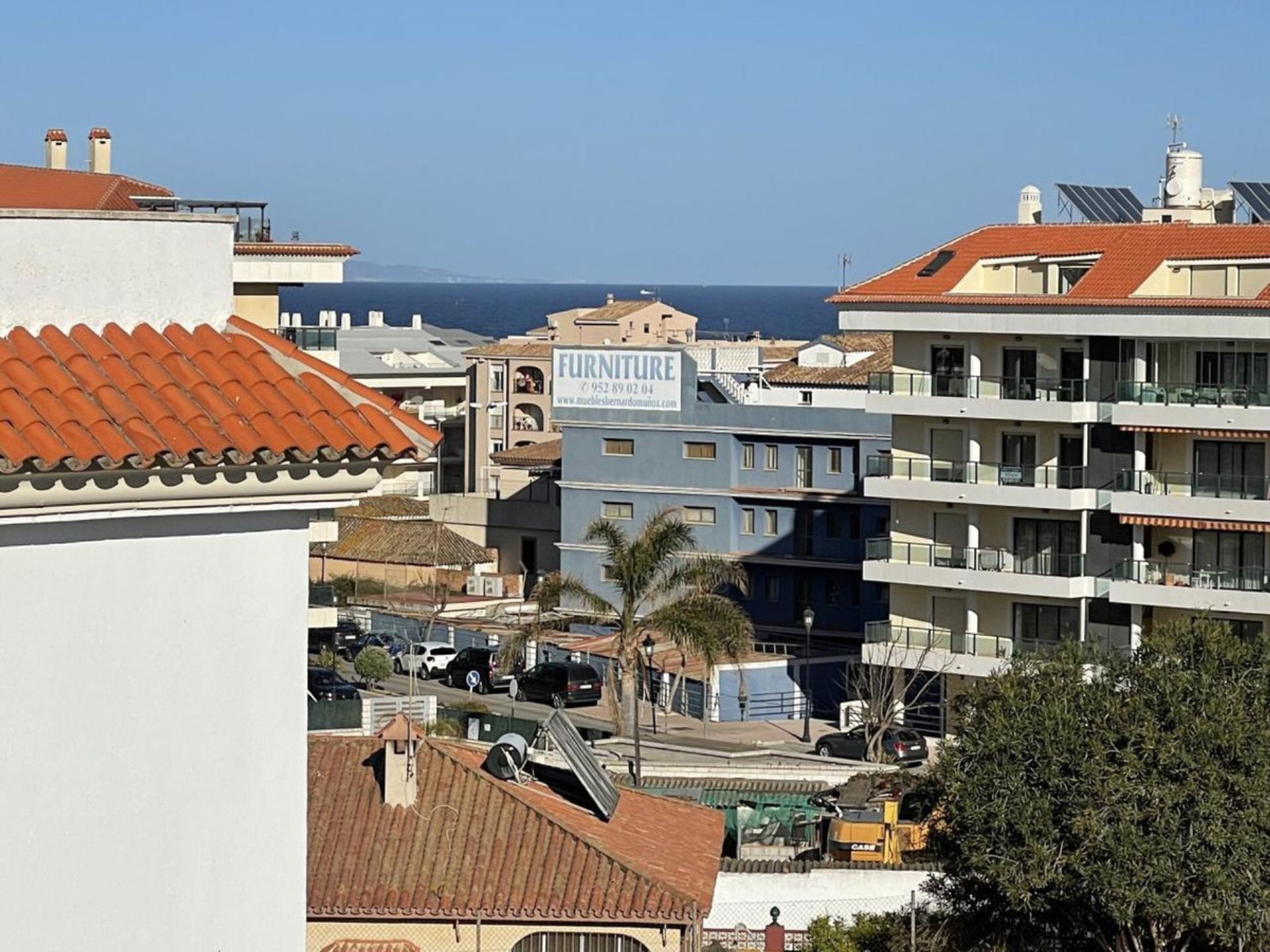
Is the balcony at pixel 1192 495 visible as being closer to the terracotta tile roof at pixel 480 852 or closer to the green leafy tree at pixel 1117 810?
the green leafy tree at pixel 1117 810

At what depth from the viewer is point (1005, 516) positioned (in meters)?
56.1

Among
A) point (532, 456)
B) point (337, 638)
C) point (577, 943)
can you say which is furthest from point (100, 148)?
point (532, 456)

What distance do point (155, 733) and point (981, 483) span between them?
5080cm

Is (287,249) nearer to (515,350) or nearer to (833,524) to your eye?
(833,524)

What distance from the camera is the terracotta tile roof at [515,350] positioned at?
98.5 meters

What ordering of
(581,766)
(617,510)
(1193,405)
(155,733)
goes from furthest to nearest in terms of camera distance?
(617,510) < (1193,405) < (581,766) < (155,733)

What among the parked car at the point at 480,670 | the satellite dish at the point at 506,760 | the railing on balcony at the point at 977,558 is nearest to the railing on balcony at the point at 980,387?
the railing on balcony at the point at 977,558

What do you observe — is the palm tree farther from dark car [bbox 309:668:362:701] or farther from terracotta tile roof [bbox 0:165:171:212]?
terracotta tile roof [bbox 0:165:171:212]

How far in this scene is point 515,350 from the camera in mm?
98750

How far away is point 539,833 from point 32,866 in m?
18.0

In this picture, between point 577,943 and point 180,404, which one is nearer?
point 180,404

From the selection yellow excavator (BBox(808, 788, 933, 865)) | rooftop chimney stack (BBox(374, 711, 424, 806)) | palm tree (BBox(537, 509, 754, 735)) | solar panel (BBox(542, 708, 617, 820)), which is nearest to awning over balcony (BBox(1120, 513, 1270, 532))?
palm tree (BBox(537, 509, 754, 735))

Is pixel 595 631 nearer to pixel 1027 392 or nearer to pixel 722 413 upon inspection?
pixel 722 413

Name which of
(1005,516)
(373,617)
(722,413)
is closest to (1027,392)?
(1005,516)
